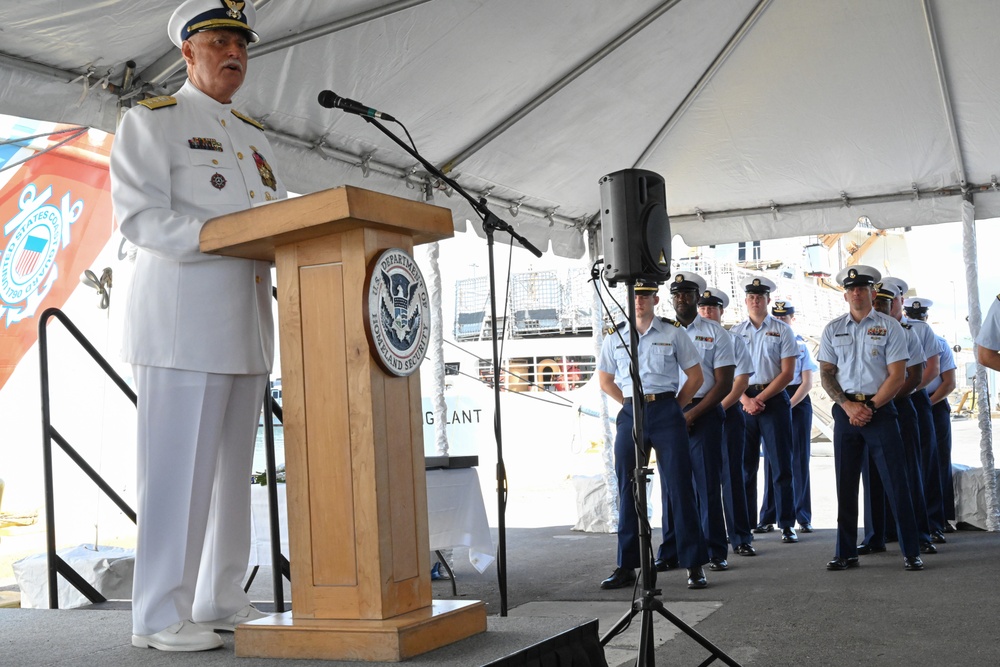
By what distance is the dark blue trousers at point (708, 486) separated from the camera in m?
5.71

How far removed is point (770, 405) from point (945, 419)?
1.42 meters

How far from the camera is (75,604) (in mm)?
4676

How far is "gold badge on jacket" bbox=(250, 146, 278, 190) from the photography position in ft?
7.77

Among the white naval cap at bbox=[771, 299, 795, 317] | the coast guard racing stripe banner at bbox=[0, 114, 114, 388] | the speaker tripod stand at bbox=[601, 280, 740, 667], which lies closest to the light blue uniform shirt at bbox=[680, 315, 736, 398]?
the white naval cap at bbox=[771, 299, 795, 317]

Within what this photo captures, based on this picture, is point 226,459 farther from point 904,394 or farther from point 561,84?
point 904,394

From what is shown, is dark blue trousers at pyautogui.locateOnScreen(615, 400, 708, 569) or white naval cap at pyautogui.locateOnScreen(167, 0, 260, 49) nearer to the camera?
white naval cap at pyautogui.locateOnScreen(167, 0, 260, 49)

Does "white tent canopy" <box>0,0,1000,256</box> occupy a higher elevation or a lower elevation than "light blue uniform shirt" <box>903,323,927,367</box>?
higher

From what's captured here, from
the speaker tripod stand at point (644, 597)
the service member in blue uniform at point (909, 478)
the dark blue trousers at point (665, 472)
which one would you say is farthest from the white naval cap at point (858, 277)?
the speaker tripod stand at point (644, 597)

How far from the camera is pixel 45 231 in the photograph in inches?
335

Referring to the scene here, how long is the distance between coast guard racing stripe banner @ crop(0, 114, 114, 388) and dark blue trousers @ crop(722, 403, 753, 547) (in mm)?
5330

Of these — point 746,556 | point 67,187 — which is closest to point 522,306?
point 67,187

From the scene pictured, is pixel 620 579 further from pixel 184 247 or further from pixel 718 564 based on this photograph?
pixel 184 247

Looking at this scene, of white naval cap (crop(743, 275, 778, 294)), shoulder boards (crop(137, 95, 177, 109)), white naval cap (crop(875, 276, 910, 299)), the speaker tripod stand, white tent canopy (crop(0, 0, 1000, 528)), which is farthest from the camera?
white naval cap (crop(743, 275, 778, 294))

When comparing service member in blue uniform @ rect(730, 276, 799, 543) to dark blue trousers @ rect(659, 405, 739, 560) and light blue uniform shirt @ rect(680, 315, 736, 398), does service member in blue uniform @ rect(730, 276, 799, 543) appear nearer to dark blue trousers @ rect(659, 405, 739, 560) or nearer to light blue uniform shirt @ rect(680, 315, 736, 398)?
light blue uniform shirt @ rect(680, 315, 736, 398)
